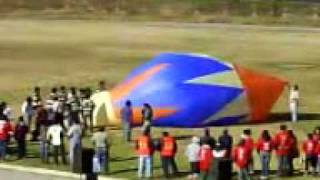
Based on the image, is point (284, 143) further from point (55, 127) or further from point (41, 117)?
point (41, 117)

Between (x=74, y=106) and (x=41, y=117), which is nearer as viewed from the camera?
(x=41, y=117)

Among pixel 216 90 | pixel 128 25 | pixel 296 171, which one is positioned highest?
pixel 128 25

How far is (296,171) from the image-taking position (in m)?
25.2

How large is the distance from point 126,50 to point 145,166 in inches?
1211

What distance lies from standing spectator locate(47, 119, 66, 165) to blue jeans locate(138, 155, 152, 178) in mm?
2540

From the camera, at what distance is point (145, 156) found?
23922 millimetres

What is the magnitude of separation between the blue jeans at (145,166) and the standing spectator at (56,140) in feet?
8.33

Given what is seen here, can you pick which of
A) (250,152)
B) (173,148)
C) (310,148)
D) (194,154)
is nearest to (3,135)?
(173,148)

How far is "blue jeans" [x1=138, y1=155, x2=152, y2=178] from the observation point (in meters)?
24.0

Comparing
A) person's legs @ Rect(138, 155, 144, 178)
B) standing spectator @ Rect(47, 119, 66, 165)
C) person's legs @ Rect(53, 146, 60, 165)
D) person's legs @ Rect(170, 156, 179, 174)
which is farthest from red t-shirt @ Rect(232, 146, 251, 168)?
person's legs @ Rect(53, 146, 60, 165)

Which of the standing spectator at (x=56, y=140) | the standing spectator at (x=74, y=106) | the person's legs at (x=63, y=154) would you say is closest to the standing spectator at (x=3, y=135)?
the standing spectator at (x=56, y=140)

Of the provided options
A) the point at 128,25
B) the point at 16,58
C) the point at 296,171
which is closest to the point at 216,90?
the point at 296,171

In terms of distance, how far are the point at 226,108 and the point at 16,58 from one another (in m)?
21.5

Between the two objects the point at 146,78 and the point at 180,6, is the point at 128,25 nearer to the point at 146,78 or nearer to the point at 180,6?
the point at 180,6
